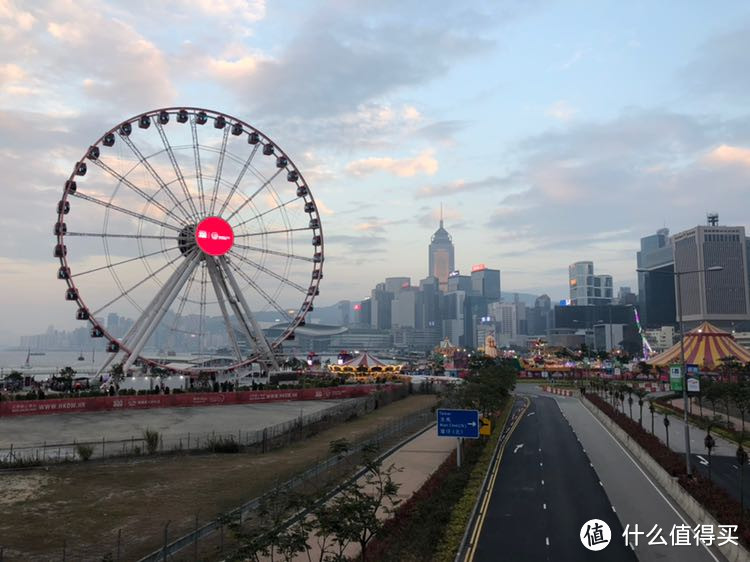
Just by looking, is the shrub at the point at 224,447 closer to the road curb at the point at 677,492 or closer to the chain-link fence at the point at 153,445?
the chain-link fence at the point at 153,445

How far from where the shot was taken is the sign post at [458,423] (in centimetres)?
3419

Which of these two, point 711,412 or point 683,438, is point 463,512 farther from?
point 711,412

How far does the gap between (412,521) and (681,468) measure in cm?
1820

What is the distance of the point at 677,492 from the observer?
2981cm

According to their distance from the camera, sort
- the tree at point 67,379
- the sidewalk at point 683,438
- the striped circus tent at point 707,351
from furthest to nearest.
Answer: the striped circus tent at point 707,351 < the tree at point 67,379 < the sidewalk at point 683,438

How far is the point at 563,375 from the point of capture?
14538 centimetres

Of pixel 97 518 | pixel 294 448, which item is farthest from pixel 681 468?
pixel 97 518

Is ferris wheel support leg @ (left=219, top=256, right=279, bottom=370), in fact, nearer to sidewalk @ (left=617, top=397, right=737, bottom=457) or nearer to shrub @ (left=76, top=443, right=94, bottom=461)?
shrub @ (left=76, top=443, right=94, bottom=461)

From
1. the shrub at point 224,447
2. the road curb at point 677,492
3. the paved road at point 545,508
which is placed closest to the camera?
the road curb at point 677,492

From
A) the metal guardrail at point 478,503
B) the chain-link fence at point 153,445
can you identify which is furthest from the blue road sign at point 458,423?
the chain-link fence at point 153,445

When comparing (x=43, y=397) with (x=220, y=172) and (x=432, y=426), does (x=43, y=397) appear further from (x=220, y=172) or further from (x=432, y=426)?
(x=432, y=426)

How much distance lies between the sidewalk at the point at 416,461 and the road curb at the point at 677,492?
1299 cm

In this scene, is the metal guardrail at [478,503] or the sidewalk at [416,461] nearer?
the metal guardrail at [478,503]

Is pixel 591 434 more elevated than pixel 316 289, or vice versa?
pixel 316 289
